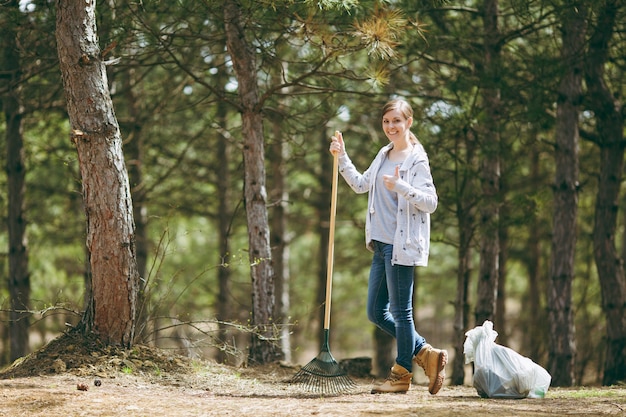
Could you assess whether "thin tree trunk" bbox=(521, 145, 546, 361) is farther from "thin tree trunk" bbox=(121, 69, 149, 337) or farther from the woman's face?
the woman's face

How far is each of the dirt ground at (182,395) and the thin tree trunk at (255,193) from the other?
2.53 feet

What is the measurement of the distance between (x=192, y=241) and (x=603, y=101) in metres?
11.4

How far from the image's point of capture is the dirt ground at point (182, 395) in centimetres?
468

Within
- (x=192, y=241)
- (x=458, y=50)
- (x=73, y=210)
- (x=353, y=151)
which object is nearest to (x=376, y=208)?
(x=458, y=50)

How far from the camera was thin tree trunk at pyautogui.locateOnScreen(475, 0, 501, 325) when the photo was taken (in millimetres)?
8484

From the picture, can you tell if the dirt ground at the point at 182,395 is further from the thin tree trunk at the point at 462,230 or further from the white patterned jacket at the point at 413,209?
the thin tree trunk at the point at 462,230

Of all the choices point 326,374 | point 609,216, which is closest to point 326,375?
point 326,374

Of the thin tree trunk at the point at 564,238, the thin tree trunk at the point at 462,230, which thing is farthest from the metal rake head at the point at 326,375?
the thin tree trunk at the point at 564,238

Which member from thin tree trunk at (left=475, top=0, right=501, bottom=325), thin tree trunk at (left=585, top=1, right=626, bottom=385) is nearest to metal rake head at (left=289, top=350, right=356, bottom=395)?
thin tree trunk at (left=475, top=0, right=501, bottom=325)

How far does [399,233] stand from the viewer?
17.2 feet

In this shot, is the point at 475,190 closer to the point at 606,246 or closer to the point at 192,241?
the point at 606,246

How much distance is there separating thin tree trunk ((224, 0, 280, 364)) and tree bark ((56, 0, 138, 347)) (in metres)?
1.51

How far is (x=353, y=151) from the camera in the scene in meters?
12.7

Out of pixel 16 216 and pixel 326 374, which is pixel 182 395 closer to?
pixel 326 374
